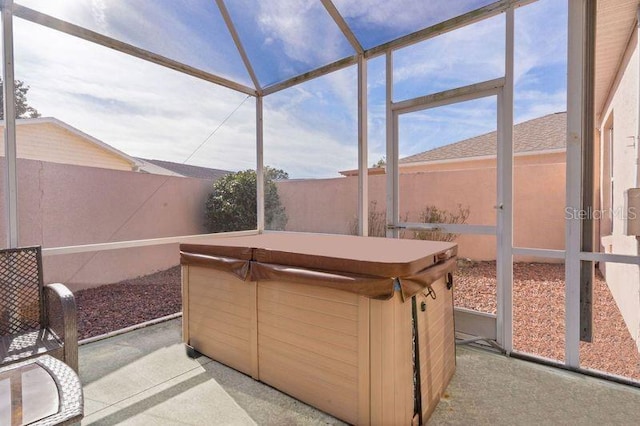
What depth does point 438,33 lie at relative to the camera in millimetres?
3271

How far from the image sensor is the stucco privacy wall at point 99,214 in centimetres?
484

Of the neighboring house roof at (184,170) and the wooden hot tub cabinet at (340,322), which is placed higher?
the neighboring house roof at (184,170)

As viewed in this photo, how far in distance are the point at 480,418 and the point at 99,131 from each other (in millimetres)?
6503

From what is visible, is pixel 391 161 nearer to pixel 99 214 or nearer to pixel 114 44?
pixel 114 44

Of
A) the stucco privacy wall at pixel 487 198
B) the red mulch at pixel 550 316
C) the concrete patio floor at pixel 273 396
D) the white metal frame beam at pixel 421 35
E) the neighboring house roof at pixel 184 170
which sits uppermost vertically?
the white metal frame beam at pixel 421 35

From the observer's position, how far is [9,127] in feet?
8.67

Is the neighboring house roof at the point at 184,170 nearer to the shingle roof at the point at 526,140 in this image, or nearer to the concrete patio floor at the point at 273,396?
the concrete patio floor at the point at 273,396

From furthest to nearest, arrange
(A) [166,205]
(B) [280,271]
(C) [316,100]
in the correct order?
(A) [166,205]
(C) [316,100]
(B) [280,271]

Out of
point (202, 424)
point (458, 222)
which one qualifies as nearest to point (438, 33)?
point (458, 222)

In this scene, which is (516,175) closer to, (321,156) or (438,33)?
(438,33)

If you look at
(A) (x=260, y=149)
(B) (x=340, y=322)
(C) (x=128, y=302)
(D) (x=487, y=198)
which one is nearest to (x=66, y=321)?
(B) (x=340, y=322)

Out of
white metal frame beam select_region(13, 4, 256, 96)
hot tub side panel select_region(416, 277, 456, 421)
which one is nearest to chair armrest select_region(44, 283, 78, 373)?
hot tub side panel select_region(416, 277, 456, 421)

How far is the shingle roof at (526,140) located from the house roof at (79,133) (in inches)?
210

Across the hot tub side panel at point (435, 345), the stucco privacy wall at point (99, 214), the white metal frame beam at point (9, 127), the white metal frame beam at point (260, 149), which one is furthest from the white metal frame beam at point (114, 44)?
the hot tub side panel at point (435, 345)
